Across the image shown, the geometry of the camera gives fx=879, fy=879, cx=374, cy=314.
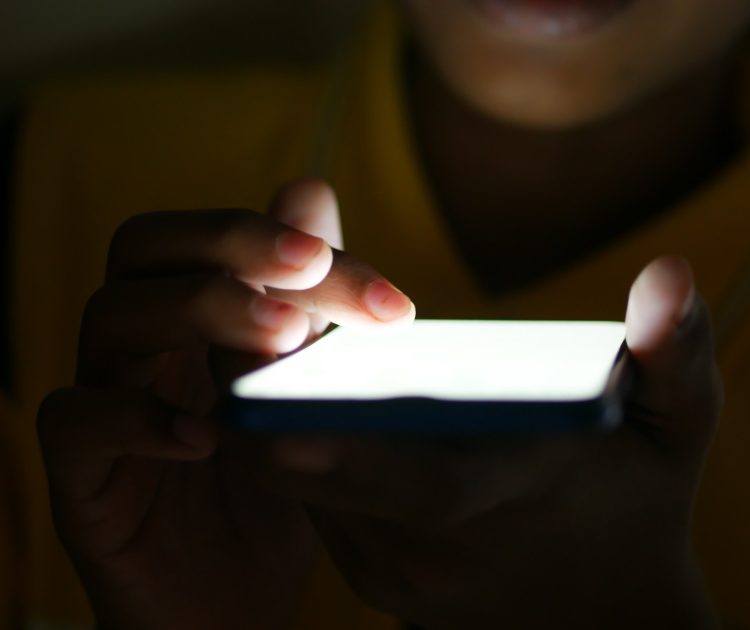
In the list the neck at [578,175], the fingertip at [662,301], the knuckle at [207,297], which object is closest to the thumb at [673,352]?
the fingertip at [662,301]

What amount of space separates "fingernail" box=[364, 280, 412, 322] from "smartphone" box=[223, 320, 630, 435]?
0.05ft

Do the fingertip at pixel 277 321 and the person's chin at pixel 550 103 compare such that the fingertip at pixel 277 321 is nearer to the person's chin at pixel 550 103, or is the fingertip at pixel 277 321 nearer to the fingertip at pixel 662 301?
the fingertip at pixel 662 301

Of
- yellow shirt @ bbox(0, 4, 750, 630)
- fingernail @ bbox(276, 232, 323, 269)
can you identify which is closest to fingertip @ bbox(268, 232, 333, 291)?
fingernail @ bbox(276, 232, 323, 269)

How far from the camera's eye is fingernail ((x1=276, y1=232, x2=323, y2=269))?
24 centimetres

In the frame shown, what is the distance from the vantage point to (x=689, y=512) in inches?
10.2

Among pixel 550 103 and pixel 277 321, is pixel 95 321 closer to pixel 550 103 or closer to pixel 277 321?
pixel 277 321

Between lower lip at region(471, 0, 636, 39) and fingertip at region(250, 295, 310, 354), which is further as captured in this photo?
lower lip at region(471, 0, 636, 39)

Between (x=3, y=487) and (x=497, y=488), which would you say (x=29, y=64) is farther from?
(x=497, y=488)

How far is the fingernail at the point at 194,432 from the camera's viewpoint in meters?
0.24

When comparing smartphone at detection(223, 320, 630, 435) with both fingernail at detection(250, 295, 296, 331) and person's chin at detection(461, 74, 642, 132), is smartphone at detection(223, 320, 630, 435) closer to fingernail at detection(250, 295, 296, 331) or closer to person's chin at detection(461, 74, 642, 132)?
fingernail at detection(250, 295, 296, 331)

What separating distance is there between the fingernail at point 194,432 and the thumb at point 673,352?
4.5 inches

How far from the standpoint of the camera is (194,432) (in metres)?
0.24

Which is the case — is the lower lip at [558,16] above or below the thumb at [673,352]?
above

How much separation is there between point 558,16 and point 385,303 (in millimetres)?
201
